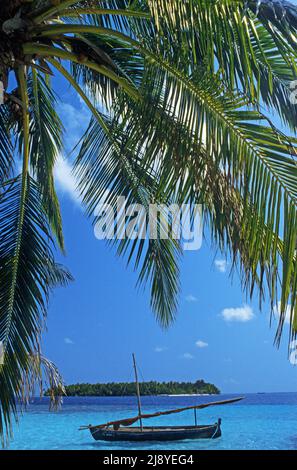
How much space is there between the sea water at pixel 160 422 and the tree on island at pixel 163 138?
1573 cm

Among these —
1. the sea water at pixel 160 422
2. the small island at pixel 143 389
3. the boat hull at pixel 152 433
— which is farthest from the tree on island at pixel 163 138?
the small island at pixel 143 389

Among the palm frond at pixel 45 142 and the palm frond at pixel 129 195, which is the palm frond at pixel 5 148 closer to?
the palm frond at pixel 45 142

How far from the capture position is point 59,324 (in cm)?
3612

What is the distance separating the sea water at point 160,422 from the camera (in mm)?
25141

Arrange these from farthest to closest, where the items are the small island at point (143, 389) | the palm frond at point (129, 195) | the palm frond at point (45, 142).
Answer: the small island at point (143, 389)
the palm frond at point (45, 142)
the palm frond at point (129, 195)

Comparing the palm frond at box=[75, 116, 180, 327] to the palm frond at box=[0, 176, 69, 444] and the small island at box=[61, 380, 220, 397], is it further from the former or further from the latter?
the small island at box=[61, 380, 220, 397]

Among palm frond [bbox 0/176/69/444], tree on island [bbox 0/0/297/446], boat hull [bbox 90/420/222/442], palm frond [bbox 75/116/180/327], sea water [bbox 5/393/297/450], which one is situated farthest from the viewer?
sea water [bbox 5/393/297/450]

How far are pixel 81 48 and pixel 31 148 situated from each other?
53.7 inches

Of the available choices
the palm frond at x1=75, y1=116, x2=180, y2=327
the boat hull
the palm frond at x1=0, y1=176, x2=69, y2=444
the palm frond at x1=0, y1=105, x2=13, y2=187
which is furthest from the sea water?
the palm frond at x1=0, y1=176, x2=69, y2=444

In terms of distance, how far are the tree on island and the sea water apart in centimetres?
1573

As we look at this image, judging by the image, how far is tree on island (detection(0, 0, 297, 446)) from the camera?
230 cm

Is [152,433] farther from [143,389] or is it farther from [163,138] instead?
[143,389]

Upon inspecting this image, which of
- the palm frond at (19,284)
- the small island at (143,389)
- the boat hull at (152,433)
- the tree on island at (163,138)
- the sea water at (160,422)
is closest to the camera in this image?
the tree on island at (163,138)

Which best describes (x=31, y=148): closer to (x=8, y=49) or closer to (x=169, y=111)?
(x=8, y=49)
